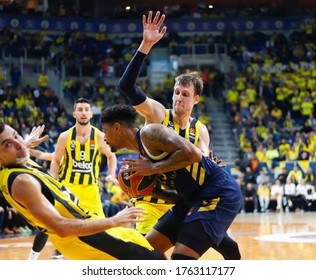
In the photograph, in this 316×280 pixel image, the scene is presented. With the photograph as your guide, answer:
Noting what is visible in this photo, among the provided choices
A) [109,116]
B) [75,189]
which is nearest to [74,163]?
[75,189]

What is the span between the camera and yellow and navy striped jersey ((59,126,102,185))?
8.47 m

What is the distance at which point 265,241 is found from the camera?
10.7 m

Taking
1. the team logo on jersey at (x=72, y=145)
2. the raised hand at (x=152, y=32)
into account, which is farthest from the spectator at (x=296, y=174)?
the raised hand at (x=152, y=32)

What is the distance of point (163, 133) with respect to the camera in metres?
4.59

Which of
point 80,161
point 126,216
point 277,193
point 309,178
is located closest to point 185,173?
point 126,216

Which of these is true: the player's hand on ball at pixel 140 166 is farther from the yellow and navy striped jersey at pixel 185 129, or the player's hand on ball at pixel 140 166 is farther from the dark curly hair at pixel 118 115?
the yellow and navy striped jersey at pixel 185 129

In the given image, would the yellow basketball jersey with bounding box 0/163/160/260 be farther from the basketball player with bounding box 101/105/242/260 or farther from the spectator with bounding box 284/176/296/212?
the spectator with bounding box 284/176/296/212

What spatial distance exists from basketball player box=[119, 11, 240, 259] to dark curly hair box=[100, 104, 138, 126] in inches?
14.7

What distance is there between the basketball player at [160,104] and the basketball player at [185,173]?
426mm

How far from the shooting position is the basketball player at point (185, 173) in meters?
4.60

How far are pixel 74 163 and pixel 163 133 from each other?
4.11m

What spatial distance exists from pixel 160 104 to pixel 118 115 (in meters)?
1.08

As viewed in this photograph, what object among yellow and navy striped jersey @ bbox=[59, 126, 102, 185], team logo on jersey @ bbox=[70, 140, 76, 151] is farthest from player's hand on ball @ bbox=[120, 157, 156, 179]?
team logo on jersey @ bbox=[70, 140, 76, 151]

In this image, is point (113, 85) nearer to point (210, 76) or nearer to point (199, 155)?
point (210, 76)
